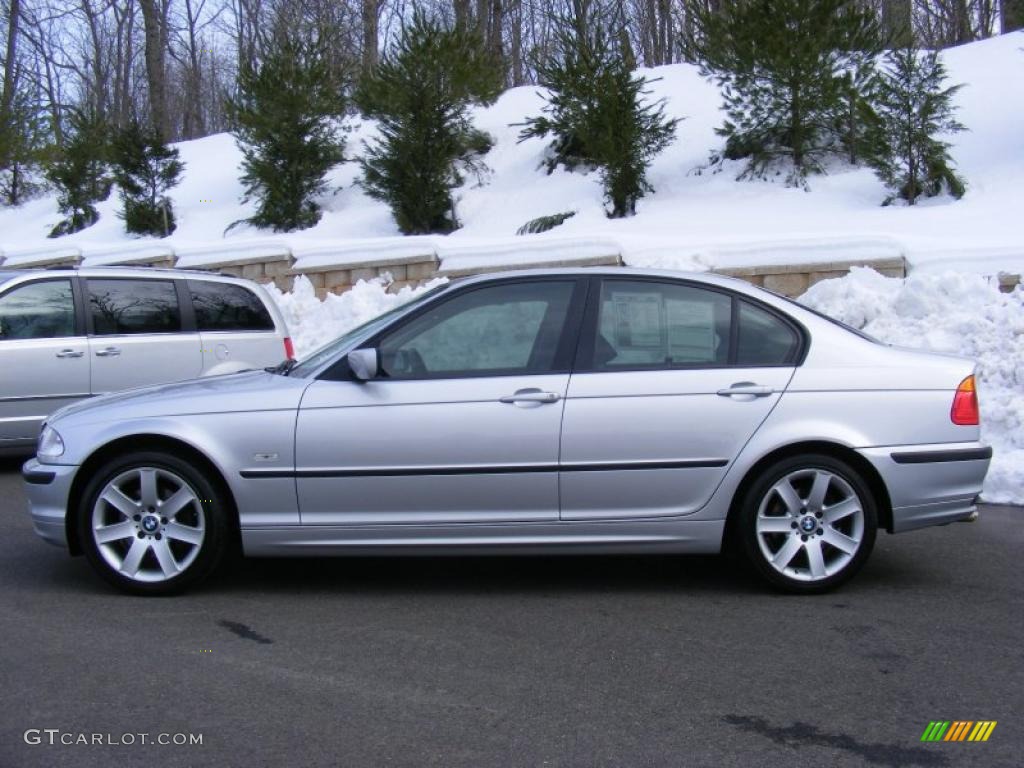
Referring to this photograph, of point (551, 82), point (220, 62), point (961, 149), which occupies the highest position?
point (220, 62)

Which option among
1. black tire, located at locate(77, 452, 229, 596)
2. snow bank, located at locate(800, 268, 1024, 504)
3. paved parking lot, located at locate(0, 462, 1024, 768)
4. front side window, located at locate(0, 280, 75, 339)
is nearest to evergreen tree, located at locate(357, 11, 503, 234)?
snow bank, located at locate(800, 268, 1024, 504)

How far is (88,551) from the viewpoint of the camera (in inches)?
202

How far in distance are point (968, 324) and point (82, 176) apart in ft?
66.4

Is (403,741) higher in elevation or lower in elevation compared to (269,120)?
lower

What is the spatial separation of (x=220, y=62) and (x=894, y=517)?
146 feet

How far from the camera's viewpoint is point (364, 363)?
4977 mm

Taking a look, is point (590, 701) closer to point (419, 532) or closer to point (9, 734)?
point (419, 532)

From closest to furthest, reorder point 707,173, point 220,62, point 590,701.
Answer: point 590,701
point 707,173
point 220,62

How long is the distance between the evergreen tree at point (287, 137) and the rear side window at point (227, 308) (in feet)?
29.7

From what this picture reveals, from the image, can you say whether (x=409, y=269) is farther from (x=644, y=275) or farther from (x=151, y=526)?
(x=151, y=526)

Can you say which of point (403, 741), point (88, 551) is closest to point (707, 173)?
point (88, 551)

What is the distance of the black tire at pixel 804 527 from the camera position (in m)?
5.03

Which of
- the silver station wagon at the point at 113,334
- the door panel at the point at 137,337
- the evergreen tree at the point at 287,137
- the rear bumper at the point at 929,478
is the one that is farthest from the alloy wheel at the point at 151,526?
the evergreen tree at the point at 287,137

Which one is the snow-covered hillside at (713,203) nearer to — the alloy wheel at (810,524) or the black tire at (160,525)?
the alloy wheel at (810,524)
